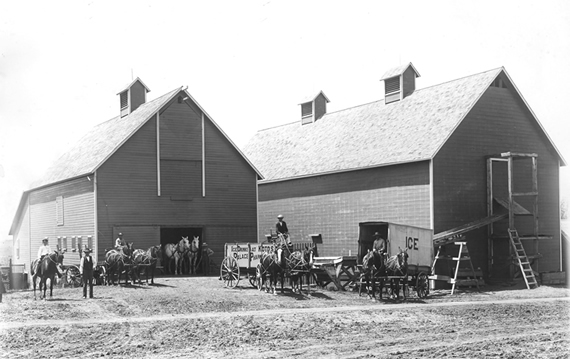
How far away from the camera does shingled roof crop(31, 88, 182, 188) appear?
37.6 meters

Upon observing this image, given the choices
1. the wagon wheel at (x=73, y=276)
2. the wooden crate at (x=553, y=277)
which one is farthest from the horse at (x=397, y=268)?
the wagon wheel at (x=73, y=276)

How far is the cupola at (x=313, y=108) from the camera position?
48219 mm

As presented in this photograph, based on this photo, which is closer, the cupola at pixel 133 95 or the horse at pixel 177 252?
the horse at pixel 177 252

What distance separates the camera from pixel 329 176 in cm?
3881

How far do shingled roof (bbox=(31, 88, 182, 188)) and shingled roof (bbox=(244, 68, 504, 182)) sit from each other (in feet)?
27.6

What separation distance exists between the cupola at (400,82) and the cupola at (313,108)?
8047 millimetres

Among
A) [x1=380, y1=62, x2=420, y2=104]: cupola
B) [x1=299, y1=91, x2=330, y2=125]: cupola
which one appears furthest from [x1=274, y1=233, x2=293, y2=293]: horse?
[x1=299, y1=91, x2=330, y2=125]: cupola

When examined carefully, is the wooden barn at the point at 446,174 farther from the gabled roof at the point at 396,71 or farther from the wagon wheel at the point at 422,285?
the wagon wheel at the point at 422,285

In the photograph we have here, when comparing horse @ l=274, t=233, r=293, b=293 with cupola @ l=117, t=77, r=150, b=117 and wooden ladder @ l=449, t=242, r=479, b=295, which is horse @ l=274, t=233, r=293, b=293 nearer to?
wooden ladder @ l=449, t=242, r=479, b=295

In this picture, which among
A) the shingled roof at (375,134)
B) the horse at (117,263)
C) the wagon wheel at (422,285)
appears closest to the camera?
the wagon wheel at (422,285)

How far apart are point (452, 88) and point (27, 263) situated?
91.6 ft

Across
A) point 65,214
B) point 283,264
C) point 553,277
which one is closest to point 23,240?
point 65,214

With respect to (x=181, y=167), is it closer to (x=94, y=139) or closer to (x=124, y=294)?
(x=94, y=139)

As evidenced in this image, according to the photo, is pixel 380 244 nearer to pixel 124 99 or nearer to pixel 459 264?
pixel 459 264
